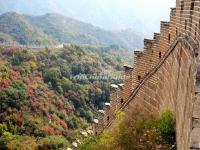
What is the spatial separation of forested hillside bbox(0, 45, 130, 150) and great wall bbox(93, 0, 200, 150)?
56.2 feet

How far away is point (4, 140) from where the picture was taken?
32.5 m

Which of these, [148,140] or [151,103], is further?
[151,103]

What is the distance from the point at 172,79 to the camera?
994 centimetres

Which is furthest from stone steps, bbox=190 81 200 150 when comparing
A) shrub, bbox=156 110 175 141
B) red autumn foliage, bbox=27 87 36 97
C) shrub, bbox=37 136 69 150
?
red autumn foliage, bbox=27 87 36 97

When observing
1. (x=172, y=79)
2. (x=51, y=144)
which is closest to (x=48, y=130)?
(x=51, y=144)

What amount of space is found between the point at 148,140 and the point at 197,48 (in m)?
2.83

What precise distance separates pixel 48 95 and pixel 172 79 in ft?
109

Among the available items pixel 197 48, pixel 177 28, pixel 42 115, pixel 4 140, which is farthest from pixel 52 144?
pixel 197 48

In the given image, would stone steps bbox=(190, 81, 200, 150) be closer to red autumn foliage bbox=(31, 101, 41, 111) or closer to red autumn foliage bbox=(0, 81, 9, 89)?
red autumn foliage bbox=(31, 101, 41, 111)

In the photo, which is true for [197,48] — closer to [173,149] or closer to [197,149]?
[197,149]

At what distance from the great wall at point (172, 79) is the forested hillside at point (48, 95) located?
17129 mm

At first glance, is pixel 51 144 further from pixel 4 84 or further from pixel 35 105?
pixel 4 84

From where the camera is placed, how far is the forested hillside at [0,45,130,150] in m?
35.9

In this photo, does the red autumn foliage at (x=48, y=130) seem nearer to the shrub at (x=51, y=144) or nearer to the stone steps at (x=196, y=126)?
the shrub at (x=51, y=144)
